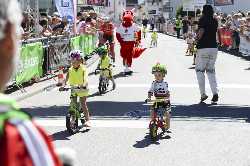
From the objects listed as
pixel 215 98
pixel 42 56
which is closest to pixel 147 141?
pixel 215 98

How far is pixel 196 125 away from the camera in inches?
391

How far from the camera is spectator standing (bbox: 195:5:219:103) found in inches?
484

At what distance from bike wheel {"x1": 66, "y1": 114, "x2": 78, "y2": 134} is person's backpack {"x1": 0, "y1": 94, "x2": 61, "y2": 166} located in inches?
314

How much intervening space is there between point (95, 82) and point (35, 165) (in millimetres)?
15260

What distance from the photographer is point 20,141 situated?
3.86 ft

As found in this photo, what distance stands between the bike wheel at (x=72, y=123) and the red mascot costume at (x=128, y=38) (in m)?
8.99

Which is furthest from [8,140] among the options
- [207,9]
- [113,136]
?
[207,9]

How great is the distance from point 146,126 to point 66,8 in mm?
10823

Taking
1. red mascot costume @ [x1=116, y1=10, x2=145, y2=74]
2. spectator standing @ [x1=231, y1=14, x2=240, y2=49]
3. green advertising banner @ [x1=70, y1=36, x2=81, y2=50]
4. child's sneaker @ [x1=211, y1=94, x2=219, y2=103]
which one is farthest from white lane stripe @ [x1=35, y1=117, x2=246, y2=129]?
spectator standing @ [x1=231, y1=14, x2=240, y2=49]

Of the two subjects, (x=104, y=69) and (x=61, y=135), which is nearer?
(x=61, y=135)

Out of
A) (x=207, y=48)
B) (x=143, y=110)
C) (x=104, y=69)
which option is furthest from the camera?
(x=104, y=69)

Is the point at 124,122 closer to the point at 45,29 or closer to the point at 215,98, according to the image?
the point at 215,98

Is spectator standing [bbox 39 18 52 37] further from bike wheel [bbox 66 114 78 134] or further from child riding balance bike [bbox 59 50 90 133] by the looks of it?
bike wheel [bbox 66 114 78 134]

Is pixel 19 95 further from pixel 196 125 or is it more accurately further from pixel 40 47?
pixel 196 125
